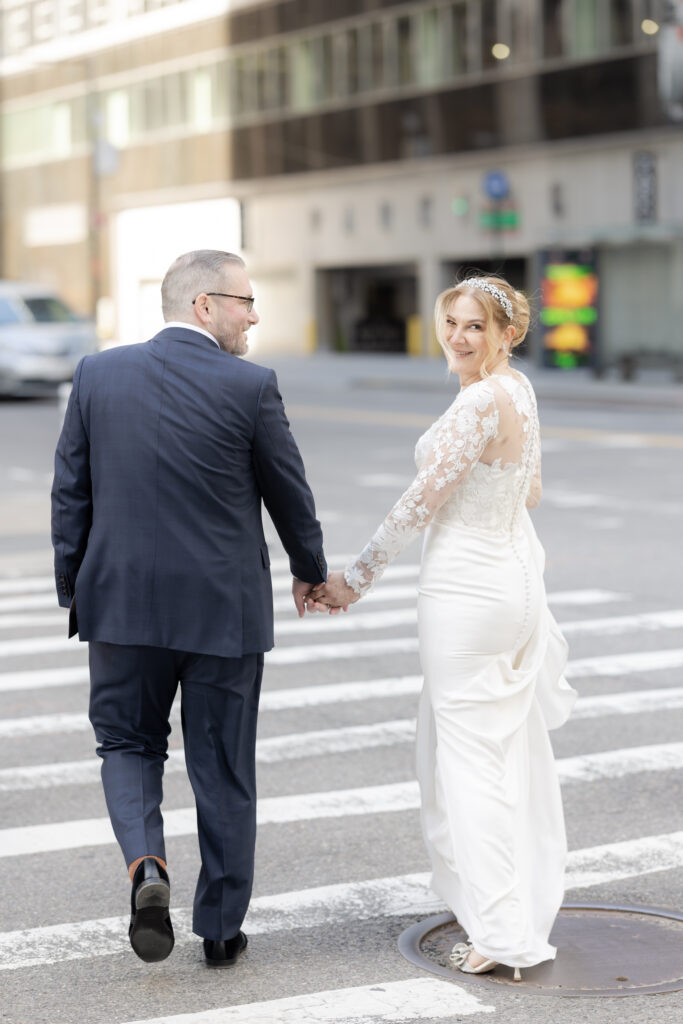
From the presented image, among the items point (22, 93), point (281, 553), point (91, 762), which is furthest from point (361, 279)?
point (91, 762)

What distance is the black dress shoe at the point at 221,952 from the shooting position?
477cm

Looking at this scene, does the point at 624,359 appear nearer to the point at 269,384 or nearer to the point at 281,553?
the point at 281,553

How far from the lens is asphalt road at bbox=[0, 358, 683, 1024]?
457cm

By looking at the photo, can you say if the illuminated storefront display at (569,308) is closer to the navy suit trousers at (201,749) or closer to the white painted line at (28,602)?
the white painted line at (28,602)

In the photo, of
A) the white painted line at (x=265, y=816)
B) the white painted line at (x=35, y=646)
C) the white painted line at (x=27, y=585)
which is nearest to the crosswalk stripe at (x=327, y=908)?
the white painted line at (x=265, y=816)

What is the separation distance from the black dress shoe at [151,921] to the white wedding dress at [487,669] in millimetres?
790

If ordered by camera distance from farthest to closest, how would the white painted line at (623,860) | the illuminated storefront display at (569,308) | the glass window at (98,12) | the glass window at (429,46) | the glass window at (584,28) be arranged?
the glass window at (98,12) < the glass window at (429,46) < the glass window at (584,28) < the illuminated storefront display at (569,308) < the white painted line at (623,860)

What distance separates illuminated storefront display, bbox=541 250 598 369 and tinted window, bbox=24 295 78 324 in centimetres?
992

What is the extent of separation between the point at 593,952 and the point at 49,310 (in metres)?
27.6

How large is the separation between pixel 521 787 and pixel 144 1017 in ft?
3.79

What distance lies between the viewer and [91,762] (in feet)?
23.5

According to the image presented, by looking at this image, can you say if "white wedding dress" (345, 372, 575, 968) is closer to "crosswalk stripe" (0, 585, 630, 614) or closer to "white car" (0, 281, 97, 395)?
"crosswalk stripe" (0, 585, 630, 614)

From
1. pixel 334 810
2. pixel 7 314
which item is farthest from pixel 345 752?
pixel 7 314

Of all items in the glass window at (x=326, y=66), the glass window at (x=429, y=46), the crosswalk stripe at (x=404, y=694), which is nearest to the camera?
the crosswalk stripe at (x=404, y=694)
